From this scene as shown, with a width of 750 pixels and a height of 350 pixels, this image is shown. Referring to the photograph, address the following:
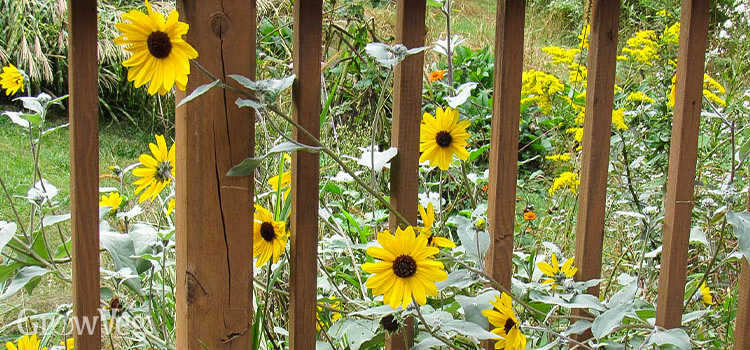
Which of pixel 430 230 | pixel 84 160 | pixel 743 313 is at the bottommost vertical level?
pixel 743 313

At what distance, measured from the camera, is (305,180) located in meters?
1.30

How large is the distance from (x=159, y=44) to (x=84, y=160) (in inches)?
10.1

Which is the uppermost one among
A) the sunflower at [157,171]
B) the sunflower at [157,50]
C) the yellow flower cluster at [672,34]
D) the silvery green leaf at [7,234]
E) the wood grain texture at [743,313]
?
the yellow flower cluster at [672,34]

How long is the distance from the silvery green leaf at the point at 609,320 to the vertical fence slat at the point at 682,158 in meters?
0.28

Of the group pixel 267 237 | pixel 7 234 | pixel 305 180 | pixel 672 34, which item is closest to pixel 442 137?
pixel 305 180

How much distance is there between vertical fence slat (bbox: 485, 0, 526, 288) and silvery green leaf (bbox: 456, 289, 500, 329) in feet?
0.28

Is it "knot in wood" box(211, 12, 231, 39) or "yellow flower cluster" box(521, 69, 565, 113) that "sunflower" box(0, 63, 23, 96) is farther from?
"yellow flower cluster" box(521, 69, 565, 113)

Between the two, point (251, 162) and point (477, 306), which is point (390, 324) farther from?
point (251, 162)

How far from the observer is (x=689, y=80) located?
4.94ft

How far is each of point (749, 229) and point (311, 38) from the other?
89 cm

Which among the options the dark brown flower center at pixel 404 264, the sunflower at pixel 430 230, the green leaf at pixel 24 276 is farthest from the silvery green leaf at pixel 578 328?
the green leaf at pixel 24 276

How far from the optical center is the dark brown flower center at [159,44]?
3.47ft

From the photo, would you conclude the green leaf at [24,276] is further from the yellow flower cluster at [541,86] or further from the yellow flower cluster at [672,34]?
the yellow flower cluster at [672,34]

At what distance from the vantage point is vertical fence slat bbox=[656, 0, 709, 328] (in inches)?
58.6
